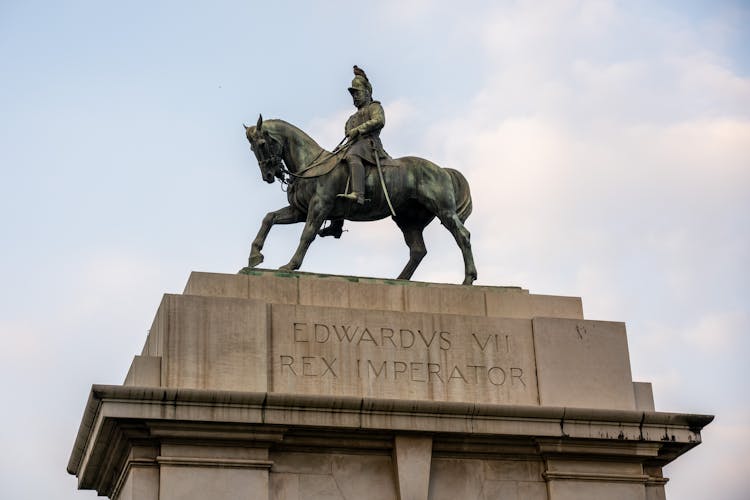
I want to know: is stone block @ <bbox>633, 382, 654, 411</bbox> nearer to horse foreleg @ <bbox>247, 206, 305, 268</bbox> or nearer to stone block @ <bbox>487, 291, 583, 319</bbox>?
stone block @ <bbox>487, 291, 583, 319</bbox>

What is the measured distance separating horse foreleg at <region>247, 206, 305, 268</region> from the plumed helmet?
2.44 meters

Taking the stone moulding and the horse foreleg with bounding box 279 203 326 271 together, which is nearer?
the stone moulding

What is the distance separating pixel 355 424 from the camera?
24.0 m

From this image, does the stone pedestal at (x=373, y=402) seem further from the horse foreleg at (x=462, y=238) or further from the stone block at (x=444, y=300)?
the horse foreleg at (x=462, y=238)

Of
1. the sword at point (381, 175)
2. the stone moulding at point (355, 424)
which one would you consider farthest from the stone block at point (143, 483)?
the sword at point (381, 175)

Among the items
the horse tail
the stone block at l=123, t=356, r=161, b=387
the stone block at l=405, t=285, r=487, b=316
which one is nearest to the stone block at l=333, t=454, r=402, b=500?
the stone block at l=405, t=285, r=487, b=316

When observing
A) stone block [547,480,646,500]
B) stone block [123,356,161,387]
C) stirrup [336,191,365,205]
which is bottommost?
stone block [547,480,646,500]

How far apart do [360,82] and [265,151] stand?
2.19 meters

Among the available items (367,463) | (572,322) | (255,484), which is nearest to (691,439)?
(572,322)

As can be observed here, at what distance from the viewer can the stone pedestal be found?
77.3 feet

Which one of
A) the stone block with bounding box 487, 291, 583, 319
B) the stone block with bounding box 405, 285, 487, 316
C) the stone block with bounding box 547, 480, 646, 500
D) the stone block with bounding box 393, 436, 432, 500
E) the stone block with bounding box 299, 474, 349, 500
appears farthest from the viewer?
the stone block with bounding box 487, 291, 583, 319

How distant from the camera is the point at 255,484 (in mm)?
23672

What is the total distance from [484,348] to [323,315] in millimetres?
2676

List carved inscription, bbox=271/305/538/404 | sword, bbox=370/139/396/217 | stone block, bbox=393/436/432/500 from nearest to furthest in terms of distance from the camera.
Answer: stone block, bbox=393/436/432/500 → carved inscription, bbox=271/305/538/404 → sword, bbox=370/139/396/217
